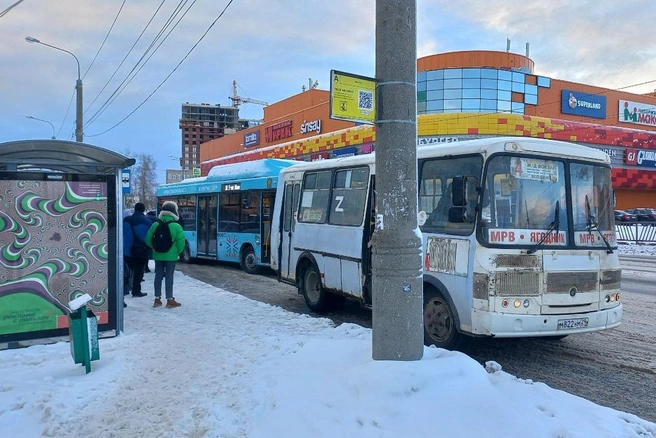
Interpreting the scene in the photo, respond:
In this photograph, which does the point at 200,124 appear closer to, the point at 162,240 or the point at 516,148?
the point at 162,240

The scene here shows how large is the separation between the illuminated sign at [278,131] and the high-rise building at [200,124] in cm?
12328

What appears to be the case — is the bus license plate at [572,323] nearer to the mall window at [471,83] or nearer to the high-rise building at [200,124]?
the mall window at [471,83]

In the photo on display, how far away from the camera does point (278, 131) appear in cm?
5103

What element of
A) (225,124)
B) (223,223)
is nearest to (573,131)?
(223,223)

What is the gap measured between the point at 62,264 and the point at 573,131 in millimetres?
37400

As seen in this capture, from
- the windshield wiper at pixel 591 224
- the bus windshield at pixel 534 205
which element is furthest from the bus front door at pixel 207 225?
the windshield wiper at pixel 591 224

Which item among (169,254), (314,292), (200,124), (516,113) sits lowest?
(314,292)

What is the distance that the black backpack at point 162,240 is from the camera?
924 centimetres

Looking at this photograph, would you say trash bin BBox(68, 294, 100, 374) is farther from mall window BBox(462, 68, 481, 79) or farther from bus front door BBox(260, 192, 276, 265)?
mall window BBox(462, 68, 481, 79)

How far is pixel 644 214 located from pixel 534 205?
139ft

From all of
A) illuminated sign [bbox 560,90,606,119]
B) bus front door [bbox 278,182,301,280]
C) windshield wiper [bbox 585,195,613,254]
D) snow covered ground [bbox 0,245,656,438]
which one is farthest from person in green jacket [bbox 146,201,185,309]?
illuminated sign [bbox 560,90,606,119]

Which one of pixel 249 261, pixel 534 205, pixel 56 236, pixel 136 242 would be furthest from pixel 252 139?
pixel 534 205

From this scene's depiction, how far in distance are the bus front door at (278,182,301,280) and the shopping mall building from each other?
24.4 m

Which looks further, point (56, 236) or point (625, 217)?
point (625, 217)
